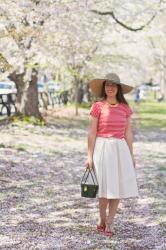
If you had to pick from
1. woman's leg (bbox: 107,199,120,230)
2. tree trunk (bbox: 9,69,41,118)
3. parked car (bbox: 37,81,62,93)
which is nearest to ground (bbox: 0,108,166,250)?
woman's leg (bbox: 107,199,120,230)

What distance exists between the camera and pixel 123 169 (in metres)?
6.70

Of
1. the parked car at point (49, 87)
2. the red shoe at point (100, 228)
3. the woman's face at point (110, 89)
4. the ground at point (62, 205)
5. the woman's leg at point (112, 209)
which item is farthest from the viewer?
the parked car at point (49, 87)

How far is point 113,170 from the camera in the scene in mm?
6656

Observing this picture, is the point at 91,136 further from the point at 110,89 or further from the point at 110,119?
the point at 110,89

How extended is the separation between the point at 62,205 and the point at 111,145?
2.19 m

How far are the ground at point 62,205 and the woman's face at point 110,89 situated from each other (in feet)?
5.28

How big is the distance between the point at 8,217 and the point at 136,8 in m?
16.2

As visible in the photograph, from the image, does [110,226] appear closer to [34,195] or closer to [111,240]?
[111,240]

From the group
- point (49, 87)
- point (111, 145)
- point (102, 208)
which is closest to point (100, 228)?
point (102, 208)

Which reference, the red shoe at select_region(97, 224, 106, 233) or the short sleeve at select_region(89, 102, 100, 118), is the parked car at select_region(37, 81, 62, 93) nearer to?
the red shoe at select_region(97, 224, 106, 233)

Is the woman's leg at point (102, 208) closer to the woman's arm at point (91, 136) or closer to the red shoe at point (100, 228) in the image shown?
the red shoe at point (100, 228)

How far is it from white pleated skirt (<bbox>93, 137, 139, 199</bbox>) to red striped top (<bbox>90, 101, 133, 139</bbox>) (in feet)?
0.24

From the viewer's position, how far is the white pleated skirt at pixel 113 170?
6652 mm

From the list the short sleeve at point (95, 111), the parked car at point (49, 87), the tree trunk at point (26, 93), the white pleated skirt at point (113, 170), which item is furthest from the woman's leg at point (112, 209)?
the parked car at point (49, 87)
